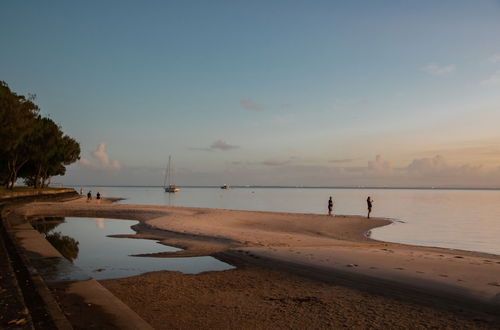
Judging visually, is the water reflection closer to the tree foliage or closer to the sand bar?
the sand bar

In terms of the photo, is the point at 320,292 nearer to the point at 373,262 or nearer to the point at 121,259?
the point at 373,262

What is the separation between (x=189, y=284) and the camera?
443 inches

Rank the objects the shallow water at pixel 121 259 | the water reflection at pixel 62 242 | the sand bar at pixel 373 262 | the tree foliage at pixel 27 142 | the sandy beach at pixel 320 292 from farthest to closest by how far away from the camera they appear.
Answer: the tree foliage at pixel 27 142 < the water reflection at pixel 62 242 < the shallow water at pixel 121 259 < the sand bar at pixel 373 262 < the sandy beach at pixel 320 292

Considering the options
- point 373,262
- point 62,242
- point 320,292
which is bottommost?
point 62,242

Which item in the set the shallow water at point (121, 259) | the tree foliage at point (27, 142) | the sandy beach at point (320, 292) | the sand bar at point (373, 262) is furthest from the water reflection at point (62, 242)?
the tree foliage at point (27, 142)

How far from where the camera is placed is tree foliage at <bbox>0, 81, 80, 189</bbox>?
44000mm

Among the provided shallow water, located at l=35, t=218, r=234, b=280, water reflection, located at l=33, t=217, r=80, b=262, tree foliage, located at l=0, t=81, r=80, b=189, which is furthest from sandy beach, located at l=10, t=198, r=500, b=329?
tree foliage, located at l=0, t=81, r=80, b=189

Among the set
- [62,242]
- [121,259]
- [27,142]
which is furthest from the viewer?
[27,142]

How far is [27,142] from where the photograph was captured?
6344cm

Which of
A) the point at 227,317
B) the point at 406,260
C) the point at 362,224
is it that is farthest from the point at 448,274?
the point at 362,224

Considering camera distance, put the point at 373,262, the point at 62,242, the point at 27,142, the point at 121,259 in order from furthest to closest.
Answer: the point at 27,142
the point at 62,242
the point at 121,259
the point at 373,262

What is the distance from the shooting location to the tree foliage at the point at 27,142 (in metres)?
44.0

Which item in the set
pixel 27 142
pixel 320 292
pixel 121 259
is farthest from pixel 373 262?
pixel 27 142

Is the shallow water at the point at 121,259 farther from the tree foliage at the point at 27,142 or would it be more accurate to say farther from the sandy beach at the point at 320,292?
the tree foliage at the point at 27,142
